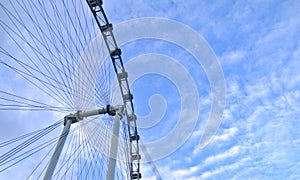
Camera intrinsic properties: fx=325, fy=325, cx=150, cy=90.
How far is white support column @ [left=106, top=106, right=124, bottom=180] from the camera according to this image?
17.9 meters

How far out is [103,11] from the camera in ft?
80.2

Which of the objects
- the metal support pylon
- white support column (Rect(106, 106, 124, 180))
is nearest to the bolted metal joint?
the metal support pylon

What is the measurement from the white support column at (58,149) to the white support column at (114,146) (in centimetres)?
302

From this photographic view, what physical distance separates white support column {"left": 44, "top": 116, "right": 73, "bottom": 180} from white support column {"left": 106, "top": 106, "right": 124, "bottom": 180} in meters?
3.02

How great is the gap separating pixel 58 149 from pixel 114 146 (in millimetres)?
3383

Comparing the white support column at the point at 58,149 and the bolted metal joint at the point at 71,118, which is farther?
the bolted metal joint at the point at 71,118

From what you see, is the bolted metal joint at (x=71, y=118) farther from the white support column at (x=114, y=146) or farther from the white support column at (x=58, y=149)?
the white support column at (x=114, y=146)

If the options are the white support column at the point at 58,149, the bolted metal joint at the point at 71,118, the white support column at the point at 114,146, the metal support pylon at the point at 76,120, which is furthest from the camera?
the bolted metal joint at the point at 71,118

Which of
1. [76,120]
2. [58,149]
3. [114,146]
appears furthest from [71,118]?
[114,146]

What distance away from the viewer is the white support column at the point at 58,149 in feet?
59.7

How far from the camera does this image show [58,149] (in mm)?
19578

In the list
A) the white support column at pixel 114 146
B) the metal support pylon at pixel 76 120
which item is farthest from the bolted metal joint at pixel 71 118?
the white support column at pixel 114 146

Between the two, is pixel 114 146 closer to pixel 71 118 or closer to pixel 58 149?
pixel 58 149

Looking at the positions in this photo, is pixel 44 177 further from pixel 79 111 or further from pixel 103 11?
pixel 103 11
